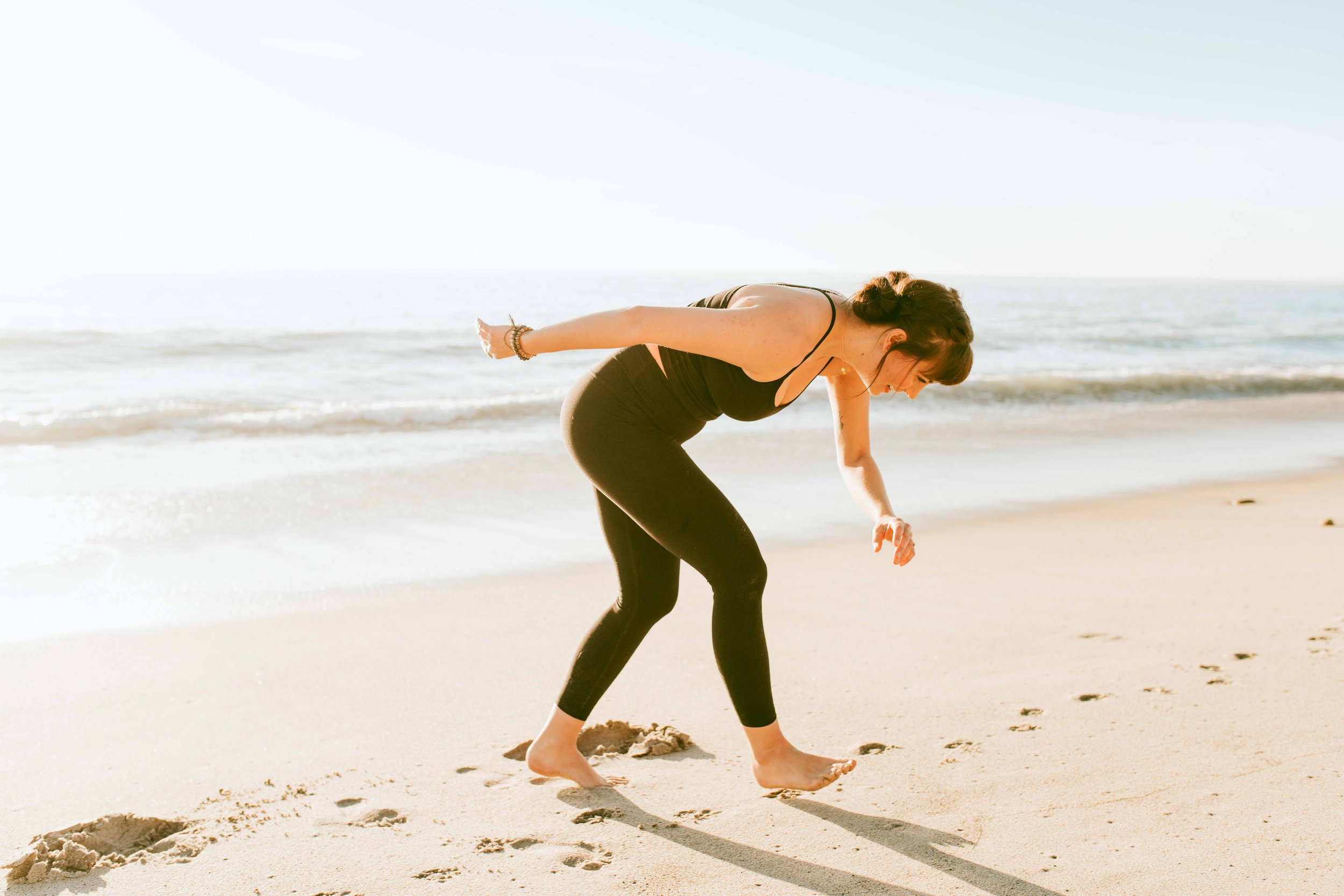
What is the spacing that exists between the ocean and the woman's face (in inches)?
17.7

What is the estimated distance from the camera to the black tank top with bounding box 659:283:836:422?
95.0 inches

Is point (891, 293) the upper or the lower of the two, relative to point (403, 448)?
upper

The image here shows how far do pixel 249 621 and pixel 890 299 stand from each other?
3.12 metres

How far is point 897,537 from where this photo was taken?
240 centimetres

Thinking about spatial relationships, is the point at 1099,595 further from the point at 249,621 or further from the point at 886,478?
the point at 249,621

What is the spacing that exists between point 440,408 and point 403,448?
2583 mm

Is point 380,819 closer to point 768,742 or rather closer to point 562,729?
point 562,729

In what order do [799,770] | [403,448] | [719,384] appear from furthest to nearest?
[403,448] → [799,770] → [719,384]

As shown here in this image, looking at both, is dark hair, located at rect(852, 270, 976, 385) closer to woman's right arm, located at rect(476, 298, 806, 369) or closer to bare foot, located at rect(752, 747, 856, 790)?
woman's right arm, located at rect(476, 298, 806, 369)

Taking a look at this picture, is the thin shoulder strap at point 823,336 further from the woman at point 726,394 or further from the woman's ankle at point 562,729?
the woman's ankle at point 562,729

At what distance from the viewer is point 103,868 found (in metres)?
2.35

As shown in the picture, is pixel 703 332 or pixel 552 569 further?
pixel 552 569

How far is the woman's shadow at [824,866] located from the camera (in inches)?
87.4

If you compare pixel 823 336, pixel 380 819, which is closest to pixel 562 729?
pixel 380 819
